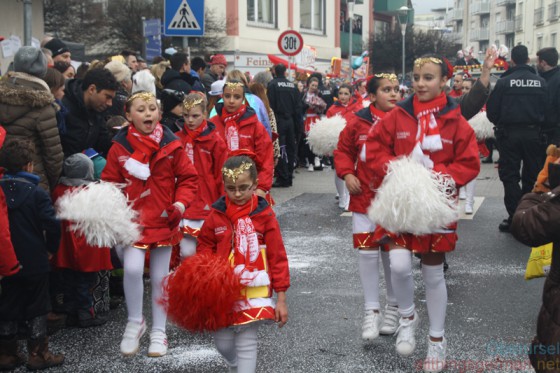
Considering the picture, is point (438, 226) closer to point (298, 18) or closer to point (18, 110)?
point (18, 110)

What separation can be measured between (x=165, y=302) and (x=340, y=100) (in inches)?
398

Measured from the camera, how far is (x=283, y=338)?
580cm

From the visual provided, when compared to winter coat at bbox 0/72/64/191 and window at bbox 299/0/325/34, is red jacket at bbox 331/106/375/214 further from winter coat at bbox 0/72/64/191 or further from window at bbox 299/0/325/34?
window at bbox 299/0/325/34

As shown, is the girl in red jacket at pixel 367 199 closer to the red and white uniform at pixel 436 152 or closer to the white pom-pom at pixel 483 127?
the red and white uniform at pixel 436 152

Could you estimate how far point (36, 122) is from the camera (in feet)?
19.1

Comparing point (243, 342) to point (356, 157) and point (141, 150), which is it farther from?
point (356, 157)

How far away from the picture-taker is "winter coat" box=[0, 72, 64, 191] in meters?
5.79

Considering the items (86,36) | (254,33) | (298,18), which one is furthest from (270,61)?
(298,18)

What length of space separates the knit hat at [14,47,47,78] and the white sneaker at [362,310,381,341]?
3085 mm

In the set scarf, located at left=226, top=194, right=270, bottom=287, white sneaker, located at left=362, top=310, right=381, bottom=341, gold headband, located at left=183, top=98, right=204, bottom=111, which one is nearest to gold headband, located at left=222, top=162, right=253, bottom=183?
scarf, located at left=226, top=194, right=270, bottom=287

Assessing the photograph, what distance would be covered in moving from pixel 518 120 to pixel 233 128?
4.12m

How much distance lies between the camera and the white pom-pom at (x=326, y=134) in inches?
487

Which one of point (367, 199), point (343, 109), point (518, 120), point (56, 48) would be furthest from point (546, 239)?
point (343, 109)

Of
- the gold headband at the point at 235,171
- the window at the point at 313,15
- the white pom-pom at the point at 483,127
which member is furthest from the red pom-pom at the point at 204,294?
the window at the point at 313,15
